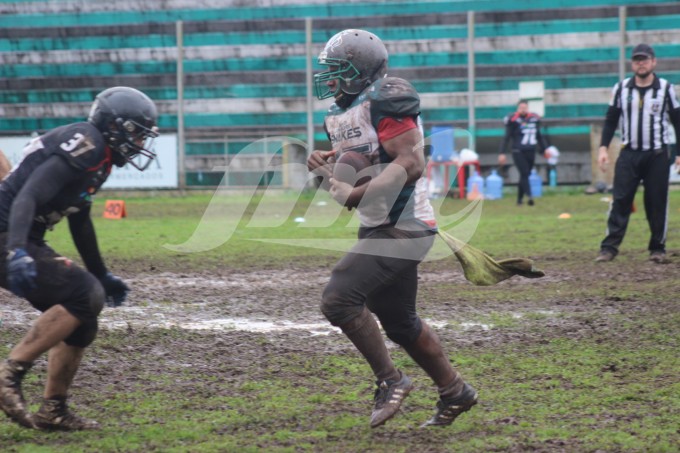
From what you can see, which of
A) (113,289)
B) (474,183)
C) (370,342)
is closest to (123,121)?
(113,289)

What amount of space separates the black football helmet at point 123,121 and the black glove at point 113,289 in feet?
2.37

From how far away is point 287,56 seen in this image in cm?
2877

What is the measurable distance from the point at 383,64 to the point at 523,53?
23.1m

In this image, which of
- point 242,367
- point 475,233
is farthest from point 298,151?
point 242,367

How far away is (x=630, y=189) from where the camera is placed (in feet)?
40.0

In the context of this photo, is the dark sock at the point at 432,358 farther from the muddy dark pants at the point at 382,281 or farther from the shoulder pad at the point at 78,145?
the shoulder pad at the point at 78,145

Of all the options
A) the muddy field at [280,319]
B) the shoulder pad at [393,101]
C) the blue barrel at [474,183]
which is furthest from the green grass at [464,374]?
the blue barrel at [474,183]

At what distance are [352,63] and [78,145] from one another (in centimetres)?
155

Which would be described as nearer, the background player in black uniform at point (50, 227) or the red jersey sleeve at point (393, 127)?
the background player in black uniform at point (50, 227)

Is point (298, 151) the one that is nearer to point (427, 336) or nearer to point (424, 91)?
point (424, 91)

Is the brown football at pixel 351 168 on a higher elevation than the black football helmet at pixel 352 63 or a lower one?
lower

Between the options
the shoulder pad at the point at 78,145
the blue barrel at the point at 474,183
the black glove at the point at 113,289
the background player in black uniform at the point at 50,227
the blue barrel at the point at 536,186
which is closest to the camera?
the background player in black uniform at the point at 50,227

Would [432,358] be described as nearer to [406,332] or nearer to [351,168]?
[406,332]

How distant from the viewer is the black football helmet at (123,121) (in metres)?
5.57
